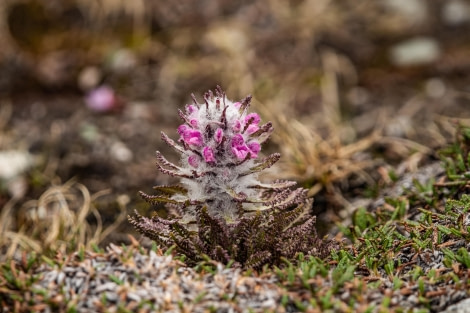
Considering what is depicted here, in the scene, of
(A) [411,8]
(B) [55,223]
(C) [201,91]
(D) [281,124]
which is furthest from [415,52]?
(B) [55,223]

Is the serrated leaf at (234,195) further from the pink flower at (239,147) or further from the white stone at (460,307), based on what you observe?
the white stone at (460,307)

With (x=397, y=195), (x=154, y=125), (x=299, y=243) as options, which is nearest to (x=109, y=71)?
(x=154, y=125)

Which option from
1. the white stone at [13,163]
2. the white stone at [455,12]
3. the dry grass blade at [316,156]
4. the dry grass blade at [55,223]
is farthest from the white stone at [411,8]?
the white stone at [13,163]

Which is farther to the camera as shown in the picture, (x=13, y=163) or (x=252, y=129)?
(x=13, y=163)

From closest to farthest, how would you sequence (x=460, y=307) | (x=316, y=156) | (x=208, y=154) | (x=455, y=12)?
1. (x=460, y=307)
2. (x=208, y=154)
3. (x=316, y=156)
4. (x=455, y=12)

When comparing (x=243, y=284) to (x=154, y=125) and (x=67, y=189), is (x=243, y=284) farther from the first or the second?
(x=154, y=125)

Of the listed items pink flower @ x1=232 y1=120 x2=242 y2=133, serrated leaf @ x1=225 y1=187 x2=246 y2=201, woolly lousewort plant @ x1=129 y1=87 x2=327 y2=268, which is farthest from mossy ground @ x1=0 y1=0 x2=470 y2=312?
pink flower @ x1=232 y1=120 x2=242 y2=133

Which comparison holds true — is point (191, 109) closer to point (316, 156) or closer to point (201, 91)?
point (316, 156)
